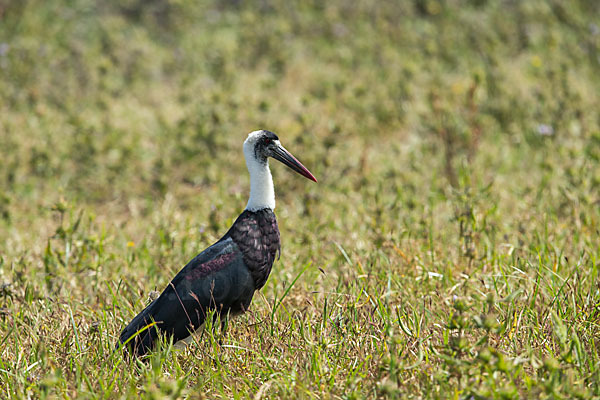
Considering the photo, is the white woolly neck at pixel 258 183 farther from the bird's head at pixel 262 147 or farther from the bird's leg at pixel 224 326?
the bird's leg at pixel 224 326

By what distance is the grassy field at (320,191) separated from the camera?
2891 millimetres

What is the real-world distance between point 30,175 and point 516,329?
4.73 metres

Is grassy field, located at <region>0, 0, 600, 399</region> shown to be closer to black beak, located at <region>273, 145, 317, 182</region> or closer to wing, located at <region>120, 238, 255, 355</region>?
wing, located at <region>120, 238, 255, 355</region>

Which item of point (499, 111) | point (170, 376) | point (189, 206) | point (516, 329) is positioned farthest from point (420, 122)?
point (170, 376)

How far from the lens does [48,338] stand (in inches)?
126

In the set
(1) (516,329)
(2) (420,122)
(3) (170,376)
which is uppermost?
(2) (420,122)

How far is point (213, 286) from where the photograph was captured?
10.3 ft

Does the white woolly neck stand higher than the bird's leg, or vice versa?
the white woolly neck

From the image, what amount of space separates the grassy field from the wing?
0.12 metres

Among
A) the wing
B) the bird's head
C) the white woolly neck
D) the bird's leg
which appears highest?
the bird's head

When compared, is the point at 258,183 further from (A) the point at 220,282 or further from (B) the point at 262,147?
(A) the point at 220,282

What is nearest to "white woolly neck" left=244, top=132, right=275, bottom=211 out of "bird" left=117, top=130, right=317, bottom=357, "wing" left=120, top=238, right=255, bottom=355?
"bird" left=117, top=130, right=317, bottom=357

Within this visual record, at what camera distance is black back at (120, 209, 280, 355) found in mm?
3129

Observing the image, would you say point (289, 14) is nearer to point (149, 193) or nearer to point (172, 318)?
point (149, 193)
